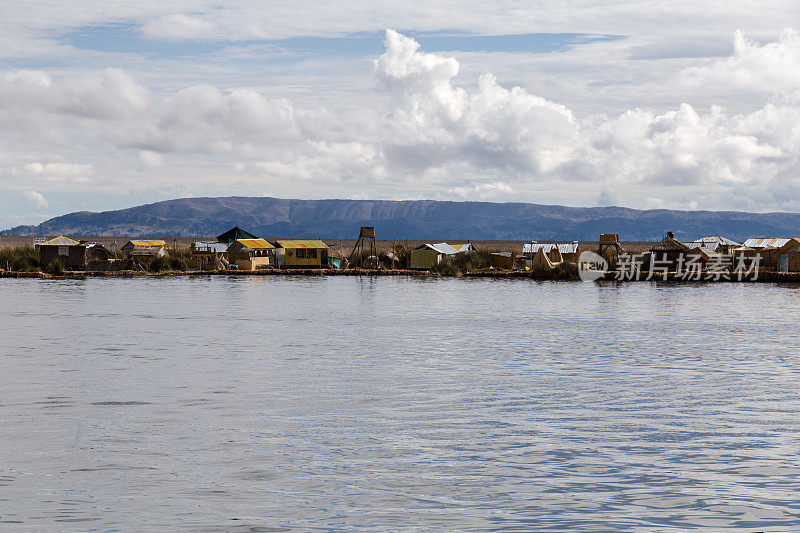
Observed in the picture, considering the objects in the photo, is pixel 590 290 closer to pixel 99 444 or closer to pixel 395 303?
pixel 395 303

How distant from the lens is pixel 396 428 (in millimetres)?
15484

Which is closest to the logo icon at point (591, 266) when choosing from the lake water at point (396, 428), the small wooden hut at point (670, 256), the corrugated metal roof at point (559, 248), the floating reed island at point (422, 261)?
the floating reed island at point (422, 261)

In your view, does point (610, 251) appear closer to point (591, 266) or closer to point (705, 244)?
point (591, 266)

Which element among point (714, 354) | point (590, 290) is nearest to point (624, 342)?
point (714, 354)

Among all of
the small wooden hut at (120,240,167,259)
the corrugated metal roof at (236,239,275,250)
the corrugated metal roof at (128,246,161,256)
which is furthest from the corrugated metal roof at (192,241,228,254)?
the corrugated metal roof at (128,246,161,256)

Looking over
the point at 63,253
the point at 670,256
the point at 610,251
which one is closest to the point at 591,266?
the point at 610,251

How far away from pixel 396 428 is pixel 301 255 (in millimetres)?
81091

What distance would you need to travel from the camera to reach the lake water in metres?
10.4

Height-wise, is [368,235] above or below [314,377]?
above

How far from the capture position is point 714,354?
28.1 m

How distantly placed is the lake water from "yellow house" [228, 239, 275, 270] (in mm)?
55482

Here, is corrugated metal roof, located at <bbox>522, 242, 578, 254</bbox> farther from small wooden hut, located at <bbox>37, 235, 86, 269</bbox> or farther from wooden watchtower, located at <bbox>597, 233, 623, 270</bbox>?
small wooden hut, located at <bbox>37, 235, 86, 269</bbox>

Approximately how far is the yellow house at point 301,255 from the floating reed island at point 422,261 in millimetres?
110

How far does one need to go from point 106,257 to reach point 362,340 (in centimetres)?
6737
